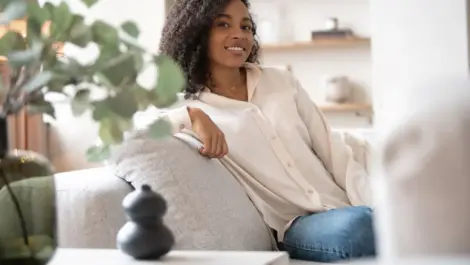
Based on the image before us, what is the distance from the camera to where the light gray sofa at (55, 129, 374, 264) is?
4.96ft

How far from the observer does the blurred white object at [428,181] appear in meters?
0.90

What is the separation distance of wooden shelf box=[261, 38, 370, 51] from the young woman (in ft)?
6.91

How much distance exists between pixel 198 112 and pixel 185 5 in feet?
1.49

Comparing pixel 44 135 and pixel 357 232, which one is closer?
pixel 357 232

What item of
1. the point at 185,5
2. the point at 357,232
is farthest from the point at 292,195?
the point at 185,5

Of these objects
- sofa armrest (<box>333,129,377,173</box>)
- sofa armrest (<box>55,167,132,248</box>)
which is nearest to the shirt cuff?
sofa armrest (<box>55,167,132,248</box>)

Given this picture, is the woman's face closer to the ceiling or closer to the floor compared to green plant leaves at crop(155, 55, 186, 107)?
closer to the floor

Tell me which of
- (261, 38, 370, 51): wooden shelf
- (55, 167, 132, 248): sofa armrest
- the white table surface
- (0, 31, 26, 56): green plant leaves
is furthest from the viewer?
(261, 38, 370, 51): wooden shelf

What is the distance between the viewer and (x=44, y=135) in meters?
3.96

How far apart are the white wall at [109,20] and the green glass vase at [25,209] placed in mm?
2878

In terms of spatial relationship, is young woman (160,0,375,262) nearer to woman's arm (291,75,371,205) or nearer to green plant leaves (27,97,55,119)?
woman's arm (291,75,371,205)

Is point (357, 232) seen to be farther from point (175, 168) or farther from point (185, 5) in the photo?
point (185, 5)

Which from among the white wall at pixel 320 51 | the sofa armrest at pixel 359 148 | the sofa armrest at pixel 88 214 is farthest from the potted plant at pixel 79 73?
the white wall at pixel 320 51

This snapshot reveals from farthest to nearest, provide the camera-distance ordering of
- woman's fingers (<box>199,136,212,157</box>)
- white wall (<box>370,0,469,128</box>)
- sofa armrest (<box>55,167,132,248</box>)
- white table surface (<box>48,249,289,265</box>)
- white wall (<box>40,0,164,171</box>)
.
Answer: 1. white wall (<box>40,0,164,171</box>)
2. white wall (<box>370,0,469,128</box>)
3. woman's fingers (<box>199,136,212,157</box>)
4. sofa armrest (<box>55,167,132,248</box>)
5. white table surface (<box>48,249,289,265</box>)
